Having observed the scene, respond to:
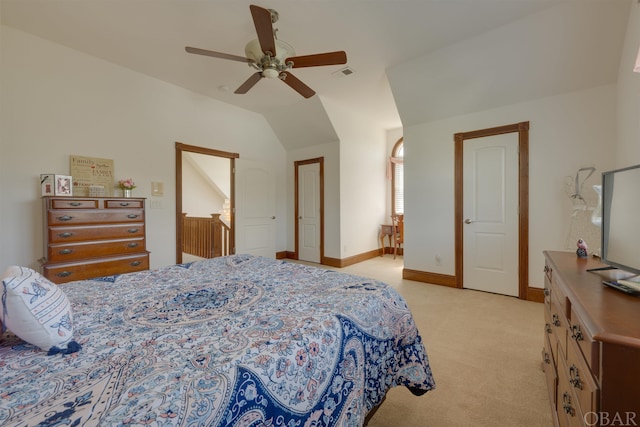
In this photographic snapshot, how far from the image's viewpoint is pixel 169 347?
2.79 ft

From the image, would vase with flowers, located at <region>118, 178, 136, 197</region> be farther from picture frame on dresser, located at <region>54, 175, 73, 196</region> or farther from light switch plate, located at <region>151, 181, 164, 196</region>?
picture frame on dresser, located at <region>54, 175, 73, 196</region>

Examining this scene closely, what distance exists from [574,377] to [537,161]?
3053 millimetres

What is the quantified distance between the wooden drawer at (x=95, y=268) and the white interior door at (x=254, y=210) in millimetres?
1732

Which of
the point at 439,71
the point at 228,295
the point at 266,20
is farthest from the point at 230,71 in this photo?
the point at 228,295

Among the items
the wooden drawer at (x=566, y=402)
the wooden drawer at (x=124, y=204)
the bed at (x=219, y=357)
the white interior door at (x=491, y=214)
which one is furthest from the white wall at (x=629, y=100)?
the wooden drawer at (x=124, y=204)

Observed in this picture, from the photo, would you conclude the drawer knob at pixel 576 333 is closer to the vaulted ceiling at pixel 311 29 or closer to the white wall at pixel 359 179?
the vaulted ceiling at pixel 311 29

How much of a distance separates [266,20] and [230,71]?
185 centimetres

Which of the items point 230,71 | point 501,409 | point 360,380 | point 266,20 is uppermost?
point 230,71

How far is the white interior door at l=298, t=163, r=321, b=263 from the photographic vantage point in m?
5.26

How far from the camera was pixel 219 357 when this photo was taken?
31.1 inches

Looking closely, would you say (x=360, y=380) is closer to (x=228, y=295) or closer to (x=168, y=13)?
(x=228, y=295)

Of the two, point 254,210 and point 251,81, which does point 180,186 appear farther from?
point 251,81

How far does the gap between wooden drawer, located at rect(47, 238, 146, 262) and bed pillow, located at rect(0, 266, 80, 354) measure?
87.1 inches

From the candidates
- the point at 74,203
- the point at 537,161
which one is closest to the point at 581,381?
the point at 537,161
